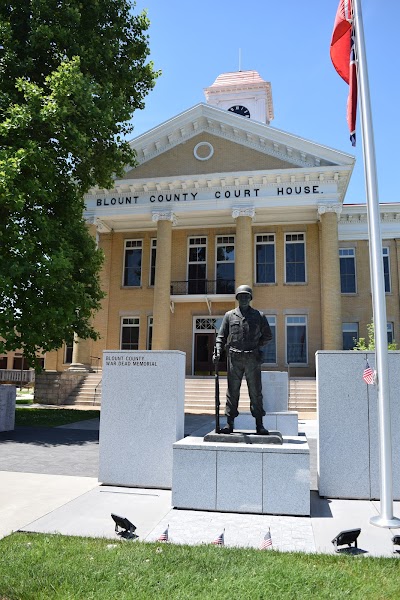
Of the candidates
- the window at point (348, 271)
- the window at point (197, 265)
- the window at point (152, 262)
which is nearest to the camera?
the window at point (348, 271)

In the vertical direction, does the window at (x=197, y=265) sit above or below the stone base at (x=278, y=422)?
above

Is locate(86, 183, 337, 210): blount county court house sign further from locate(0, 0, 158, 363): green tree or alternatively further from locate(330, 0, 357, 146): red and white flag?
locate(330, 0, 357, 146): red and white flag

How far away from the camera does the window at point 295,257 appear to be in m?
29.2

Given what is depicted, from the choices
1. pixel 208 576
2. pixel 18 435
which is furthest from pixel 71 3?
pixel 208 576

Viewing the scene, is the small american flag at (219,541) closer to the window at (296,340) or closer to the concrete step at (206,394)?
the concrete step at (206,394)

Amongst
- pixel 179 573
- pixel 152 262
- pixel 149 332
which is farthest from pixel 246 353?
pixel 152 262

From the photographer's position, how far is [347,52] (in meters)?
7.89

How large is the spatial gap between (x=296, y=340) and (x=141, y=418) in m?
21.3

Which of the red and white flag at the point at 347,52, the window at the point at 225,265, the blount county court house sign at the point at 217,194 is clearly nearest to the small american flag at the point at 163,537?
the red and white flag at the point at 347,52

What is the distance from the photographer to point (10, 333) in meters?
14.1

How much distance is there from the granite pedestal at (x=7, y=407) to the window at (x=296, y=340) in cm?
1657

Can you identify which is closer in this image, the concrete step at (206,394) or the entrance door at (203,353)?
the concrete step at (206,394)

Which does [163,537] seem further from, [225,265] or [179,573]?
[225,265]

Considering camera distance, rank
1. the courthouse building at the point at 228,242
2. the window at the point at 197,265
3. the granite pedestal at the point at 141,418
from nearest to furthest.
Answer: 1. the granite pedestal at the point at 141,418
2. the courthouse building at the point at 228,242
3. the window at the point at 197,265
